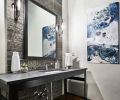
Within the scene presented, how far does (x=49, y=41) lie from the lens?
9.25 ft

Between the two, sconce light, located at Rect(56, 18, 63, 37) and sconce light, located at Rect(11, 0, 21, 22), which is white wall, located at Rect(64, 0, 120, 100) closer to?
sconce light, located at Rect(56, 18, 63, 37)

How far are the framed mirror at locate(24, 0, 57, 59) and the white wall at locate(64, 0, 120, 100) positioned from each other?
60cm

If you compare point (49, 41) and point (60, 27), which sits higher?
point (60, 27)

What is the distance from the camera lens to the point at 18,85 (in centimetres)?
140

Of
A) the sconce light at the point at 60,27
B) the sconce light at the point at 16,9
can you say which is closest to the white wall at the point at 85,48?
the sconce light at the point at 60,27

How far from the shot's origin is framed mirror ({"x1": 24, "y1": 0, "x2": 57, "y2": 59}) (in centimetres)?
225

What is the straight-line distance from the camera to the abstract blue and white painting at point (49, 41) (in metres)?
2.68

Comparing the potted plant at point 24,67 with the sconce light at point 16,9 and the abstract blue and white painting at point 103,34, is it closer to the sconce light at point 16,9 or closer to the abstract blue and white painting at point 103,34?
the sconce light at point 16,9

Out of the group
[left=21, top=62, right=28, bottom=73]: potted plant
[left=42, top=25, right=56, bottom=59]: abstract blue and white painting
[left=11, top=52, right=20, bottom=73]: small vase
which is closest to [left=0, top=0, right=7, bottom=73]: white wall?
[left=11, top=52, right=20, bottom=73]: small vase

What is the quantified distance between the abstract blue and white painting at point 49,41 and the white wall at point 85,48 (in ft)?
2.13

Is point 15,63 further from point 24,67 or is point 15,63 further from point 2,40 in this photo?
point 2,40

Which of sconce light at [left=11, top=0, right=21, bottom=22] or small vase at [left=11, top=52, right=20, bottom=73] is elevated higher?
sconce light at [left=11, top=0, right=21, bottom=22]

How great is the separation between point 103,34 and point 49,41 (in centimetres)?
111

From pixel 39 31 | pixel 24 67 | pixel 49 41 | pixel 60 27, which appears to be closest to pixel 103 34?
pixel 60 27
